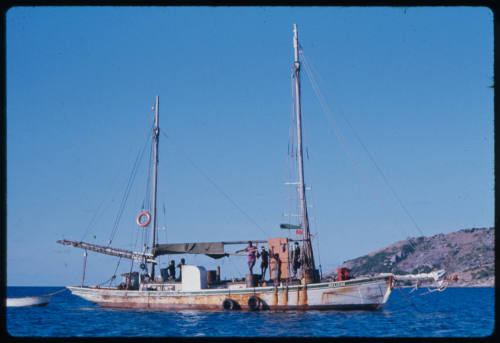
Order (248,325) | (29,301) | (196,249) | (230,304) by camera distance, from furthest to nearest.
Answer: (29,301) → (196,249) → (230,304) → (248,325)

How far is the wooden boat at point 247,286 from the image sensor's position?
114ft

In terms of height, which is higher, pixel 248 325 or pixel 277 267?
pixel 277 267

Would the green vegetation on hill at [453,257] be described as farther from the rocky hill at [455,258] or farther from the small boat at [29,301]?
the small boat at [29,301]

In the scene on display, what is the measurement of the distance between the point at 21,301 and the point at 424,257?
146 metres

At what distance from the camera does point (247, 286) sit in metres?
36.8

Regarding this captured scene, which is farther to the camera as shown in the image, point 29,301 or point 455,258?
point 455,258

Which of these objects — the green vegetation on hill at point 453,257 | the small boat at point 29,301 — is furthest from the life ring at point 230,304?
the green vegetation on hill at point 453,257

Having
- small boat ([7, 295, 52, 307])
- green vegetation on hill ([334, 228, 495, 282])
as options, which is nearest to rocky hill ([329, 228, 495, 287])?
green vegetation on hill ([334, 228, 495, 282])

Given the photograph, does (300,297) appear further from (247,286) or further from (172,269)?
(172,269)

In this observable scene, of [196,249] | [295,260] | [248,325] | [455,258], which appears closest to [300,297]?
[295,260]

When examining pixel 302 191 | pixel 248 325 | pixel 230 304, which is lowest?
pixel 248 325

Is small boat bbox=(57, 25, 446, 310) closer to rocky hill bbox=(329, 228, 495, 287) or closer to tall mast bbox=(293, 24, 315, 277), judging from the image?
tall mast bbox=(293, 24, 315, 277)

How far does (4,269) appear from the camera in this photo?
17.2 meters
